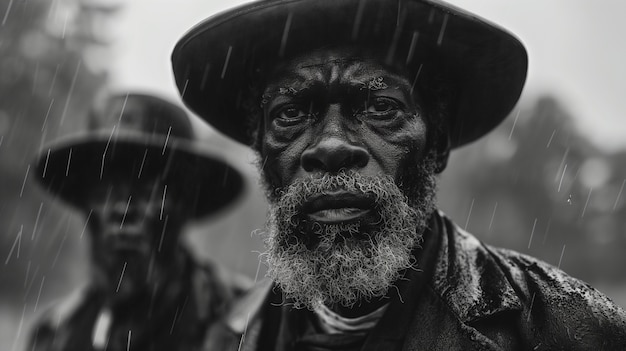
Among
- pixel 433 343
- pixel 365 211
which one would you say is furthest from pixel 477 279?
pixel 365 211

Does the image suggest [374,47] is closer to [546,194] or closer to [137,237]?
[137,237]

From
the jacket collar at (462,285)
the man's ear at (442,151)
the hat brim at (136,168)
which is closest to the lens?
the jacket collar at (462,285)

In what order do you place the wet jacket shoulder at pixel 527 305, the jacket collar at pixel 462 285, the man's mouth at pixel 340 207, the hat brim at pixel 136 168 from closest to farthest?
1. the wet jacket shoulder at pixel 527 305
2. the jacket collar at pixel 462 285
3. the man's mouth at pixel 340 207
4. the hat brim at pixel 136 168

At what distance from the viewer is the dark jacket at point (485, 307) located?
7.95ft

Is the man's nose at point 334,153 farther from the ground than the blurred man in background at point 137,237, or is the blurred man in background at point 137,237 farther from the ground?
the man's nose at point 334,153

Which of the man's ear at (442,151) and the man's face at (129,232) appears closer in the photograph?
the man's ear at (442,151)

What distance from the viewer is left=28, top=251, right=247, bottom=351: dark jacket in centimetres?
460

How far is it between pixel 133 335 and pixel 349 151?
9.17 feet

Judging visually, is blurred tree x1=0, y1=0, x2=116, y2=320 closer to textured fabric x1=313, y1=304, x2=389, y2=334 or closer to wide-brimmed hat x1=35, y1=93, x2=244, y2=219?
wide-brimmed hat x1=35, y1=93, x2=244, y2=219

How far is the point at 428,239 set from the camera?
3.03 metres

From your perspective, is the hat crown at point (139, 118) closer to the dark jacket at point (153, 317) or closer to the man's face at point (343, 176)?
the dark jacket at point (153, 317)

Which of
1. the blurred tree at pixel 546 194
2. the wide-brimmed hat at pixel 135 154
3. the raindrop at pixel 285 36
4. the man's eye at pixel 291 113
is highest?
the raindrop at pixel 285 36

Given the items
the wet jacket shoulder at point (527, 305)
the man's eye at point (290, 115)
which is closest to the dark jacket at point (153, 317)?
the man's eye at point (290, 115)

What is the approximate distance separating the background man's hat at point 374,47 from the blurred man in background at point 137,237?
1.46m
